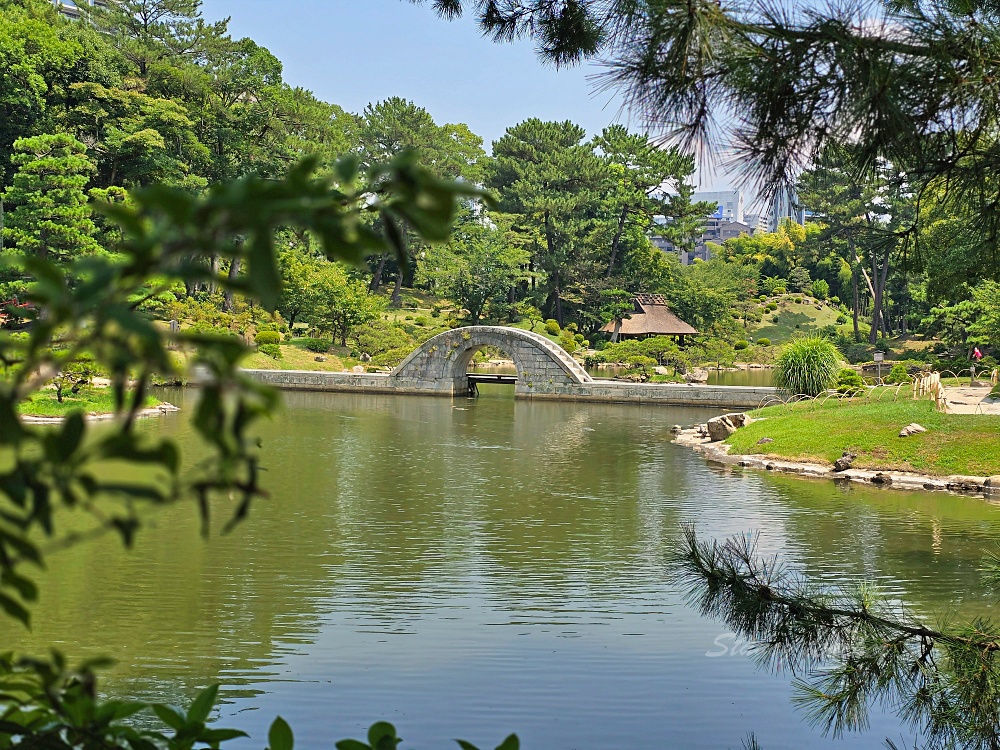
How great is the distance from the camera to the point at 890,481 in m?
13.0

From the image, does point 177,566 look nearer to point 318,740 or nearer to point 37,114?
point 318,740

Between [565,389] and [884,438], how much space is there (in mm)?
11518

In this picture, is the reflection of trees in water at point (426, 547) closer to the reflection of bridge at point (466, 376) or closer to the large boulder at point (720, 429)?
the large boulder at point (720, 429)

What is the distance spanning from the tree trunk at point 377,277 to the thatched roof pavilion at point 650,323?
9.18 m

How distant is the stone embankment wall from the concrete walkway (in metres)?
3.66

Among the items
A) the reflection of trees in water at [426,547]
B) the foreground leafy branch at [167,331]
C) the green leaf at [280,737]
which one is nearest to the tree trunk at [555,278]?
the reflection of trees in water at [426,547]

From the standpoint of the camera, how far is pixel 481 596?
784 cm

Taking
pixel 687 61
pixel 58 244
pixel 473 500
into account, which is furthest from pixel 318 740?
pixel 58 244

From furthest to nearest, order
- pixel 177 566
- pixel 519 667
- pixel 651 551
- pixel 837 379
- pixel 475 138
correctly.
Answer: pixel 475 138
pixel 837 379
pixel 651 551
pixel 177 566
pixel 519 667

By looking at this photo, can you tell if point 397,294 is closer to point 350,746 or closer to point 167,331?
point 350,746

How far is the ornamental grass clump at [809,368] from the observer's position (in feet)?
65.1

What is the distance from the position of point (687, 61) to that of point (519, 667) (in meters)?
4.06

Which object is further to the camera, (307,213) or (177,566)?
(177,566)

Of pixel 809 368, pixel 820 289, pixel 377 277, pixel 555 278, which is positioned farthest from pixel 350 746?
pixel 820 289
